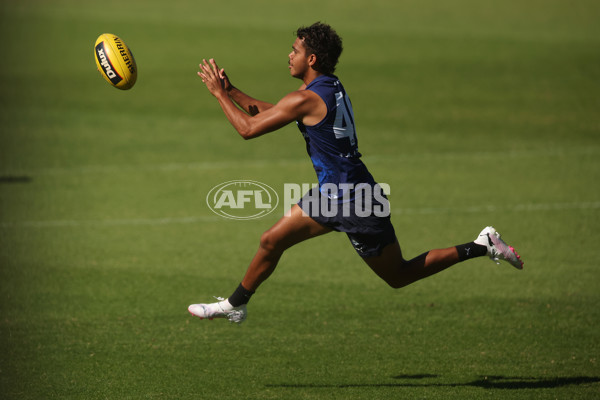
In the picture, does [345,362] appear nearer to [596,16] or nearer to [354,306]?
[354,306]

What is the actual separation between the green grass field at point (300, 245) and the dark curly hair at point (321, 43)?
303 centimetres

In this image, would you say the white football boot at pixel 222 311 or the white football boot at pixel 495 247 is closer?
the white football boot at pixel 222 311

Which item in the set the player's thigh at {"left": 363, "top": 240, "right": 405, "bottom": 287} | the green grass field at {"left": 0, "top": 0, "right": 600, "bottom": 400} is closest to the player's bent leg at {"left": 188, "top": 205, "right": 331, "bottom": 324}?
the player's thigh at {"left": 363, "top": 240, "right": 405, "bottom": 287}

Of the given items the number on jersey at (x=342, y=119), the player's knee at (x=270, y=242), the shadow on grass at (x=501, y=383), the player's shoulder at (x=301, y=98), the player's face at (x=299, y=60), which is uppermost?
the player's face at (x=299, y=60)

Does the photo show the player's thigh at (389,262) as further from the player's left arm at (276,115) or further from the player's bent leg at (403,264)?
the player's left arm at (276,115)

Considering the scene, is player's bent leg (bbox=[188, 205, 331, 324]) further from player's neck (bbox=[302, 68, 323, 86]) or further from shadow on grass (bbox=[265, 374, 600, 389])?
player's neck (bbox=[302, 68, 323, 86])

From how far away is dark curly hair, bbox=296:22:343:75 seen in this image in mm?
7645

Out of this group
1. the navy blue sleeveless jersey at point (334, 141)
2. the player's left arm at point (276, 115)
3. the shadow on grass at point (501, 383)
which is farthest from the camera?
the shadow on grass at point (501, 383)

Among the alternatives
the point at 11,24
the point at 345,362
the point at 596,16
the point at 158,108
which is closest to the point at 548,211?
the point at 345,362

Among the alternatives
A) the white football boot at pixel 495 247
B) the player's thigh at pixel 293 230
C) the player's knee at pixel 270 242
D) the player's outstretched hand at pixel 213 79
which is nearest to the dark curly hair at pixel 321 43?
the player's outstretched hand at pixel 213 79

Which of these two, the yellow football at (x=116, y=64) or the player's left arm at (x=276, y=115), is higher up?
the yellow football at (x=116, y=64)

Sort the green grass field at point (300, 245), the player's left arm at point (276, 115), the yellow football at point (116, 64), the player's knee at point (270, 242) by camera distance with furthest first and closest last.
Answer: the yellow football at point (116, 64) → the green grass field at point (300, 245) → the player's knee at point (270, 242) → the player's left arm at point (276, 115)

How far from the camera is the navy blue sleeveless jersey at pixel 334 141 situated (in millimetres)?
7453

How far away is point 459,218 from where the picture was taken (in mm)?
13602
